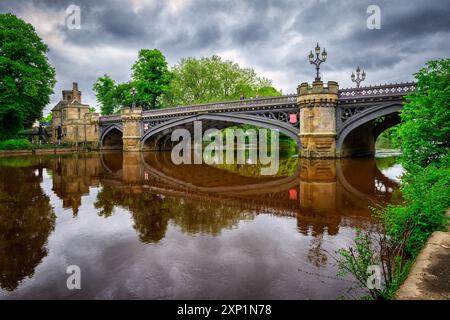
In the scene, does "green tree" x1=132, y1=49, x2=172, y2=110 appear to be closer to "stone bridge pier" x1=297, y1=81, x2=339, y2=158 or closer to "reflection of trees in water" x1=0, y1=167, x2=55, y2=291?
"stone bridge pier" x1=297, y1=81, x2=339, y2=158

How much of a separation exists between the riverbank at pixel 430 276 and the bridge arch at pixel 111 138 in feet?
119

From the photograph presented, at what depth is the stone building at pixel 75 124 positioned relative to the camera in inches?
1534

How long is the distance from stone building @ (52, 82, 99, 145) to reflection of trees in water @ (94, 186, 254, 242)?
31.5 m

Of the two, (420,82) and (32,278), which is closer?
(32,278)

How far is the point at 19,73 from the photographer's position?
29.3 metres

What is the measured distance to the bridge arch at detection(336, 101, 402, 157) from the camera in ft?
58.4

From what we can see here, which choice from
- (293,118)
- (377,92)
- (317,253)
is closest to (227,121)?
(293,118)

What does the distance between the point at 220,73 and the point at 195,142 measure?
10173 millimetres

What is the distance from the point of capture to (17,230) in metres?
6.19

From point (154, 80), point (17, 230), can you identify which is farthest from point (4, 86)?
point (17, 230)

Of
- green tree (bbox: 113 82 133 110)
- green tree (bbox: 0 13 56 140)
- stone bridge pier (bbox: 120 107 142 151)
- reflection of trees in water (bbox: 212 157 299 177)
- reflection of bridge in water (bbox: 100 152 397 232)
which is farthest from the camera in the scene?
green tree (bbox: 113 82 133 110)

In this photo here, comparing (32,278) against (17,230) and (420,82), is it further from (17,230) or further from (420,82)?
(420,82)

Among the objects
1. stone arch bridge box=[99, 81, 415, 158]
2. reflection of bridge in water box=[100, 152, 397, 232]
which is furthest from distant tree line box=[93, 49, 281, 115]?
reflection of bridge in water box=[100, 152, 397, 232]

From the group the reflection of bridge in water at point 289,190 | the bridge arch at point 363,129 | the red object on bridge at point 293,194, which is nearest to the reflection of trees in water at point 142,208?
the reflection of bridge in water at point 289,190
